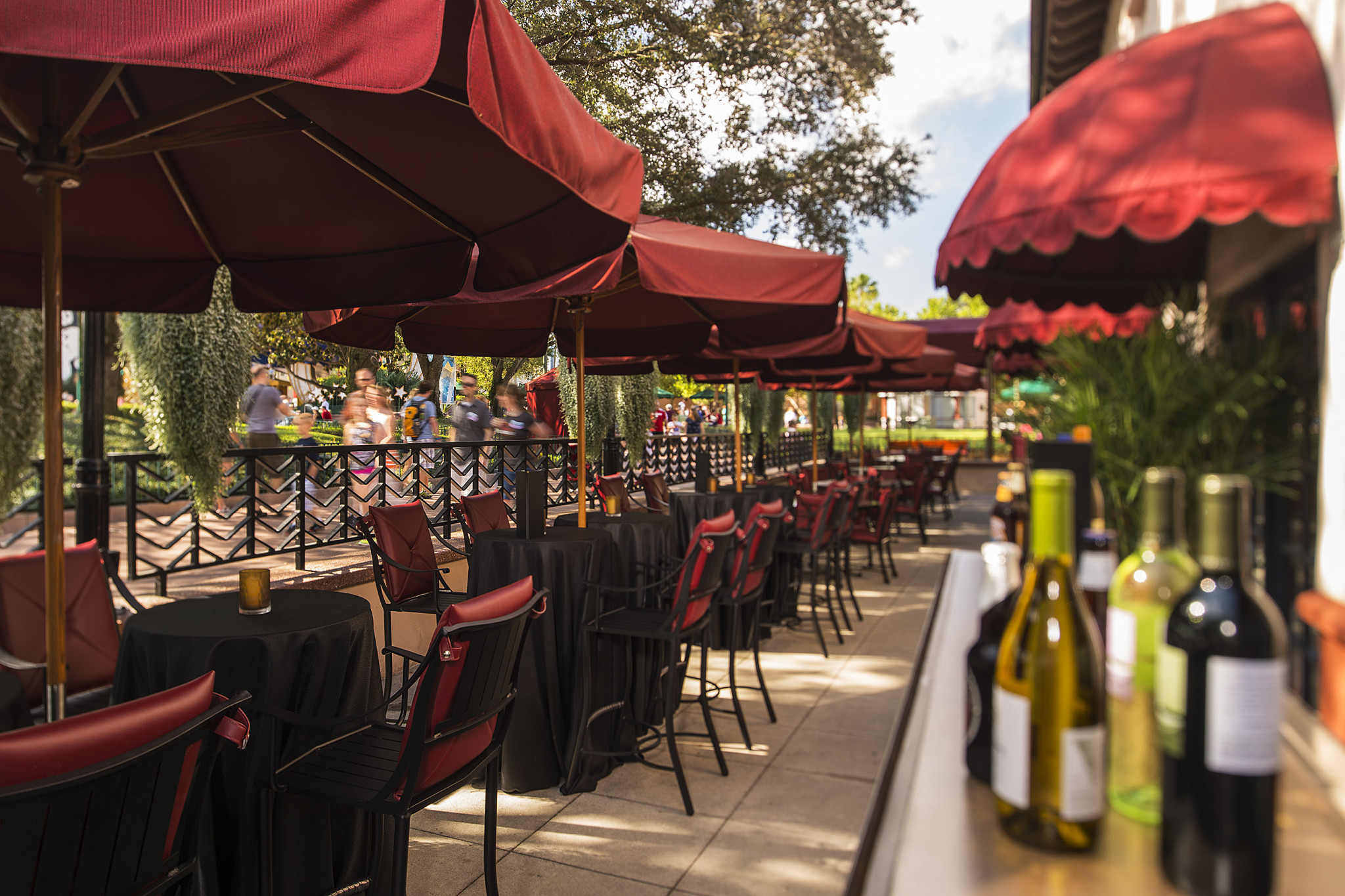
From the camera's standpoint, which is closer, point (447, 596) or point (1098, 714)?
point (1098, 714)

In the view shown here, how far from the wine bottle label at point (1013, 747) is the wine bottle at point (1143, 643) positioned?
0.14 metres

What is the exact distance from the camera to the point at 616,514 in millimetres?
4746

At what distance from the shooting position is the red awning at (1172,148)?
52.2 inches

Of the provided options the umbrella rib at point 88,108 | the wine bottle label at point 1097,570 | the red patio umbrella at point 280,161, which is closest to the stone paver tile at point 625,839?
the red patio umbrella at point 280,161

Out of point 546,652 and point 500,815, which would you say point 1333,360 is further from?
point 500,815

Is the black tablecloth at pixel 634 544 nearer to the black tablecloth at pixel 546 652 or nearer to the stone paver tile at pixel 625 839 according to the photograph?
the black tablecloth at pixel 546 652

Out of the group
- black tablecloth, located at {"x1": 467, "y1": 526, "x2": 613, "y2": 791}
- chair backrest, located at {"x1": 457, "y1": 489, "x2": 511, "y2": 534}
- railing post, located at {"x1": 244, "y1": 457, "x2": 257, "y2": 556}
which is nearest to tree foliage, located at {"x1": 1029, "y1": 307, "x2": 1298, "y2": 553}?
black tablecloth, located at {"x1": 467, "y1": 526, "x2": 613, "y2": 791}

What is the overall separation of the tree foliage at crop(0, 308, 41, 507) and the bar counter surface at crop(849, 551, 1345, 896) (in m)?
5.92

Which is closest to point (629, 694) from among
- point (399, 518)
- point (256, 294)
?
point (399, 518)

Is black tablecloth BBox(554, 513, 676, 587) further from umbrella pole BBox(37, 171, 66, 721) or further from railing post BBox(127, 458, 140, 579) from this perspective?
railing post BBox(127, 458, 140, 579)

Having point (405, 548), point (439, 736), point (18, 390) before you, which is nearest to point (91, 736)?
point (439, 736)

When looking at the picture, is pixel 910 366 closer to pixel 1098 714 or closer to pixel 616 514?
pixel 616 514

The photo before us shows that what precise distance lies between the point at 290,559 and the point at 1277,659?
5972mm

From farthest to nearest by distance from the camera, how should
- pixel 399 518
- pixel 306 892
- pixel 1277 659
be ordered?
pixel 399 518 → pixel 306 892 → pixel 1277 659
